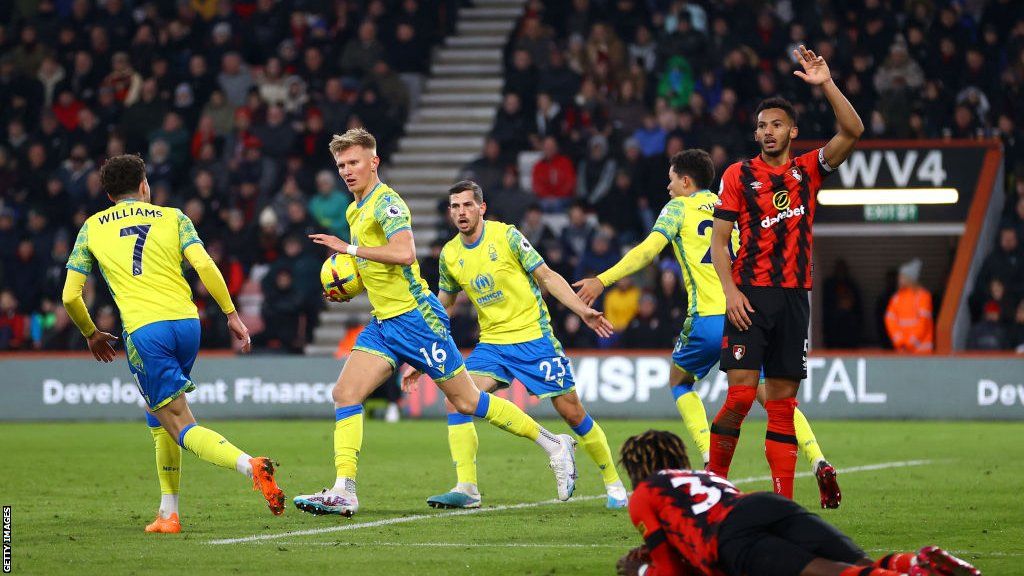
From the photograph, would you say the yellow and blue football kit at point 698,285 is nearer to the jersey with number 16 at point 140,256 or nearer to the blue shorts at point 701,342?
the blue shorts at point 701,342

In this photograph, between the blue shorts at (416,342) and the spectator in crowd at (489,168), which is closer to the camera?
the blue shorts at (416,342)

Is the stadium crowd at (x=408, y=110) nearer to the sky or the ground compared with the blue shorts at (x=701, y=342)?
nearer to the sky

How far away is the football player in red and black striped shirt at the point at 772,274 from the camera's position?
8859 millimetres

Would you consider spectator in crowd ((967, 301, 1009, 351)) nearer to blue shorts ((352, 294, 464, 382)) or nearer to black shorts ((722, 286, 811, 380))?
blue shorts ((352, 294, 464, 382))

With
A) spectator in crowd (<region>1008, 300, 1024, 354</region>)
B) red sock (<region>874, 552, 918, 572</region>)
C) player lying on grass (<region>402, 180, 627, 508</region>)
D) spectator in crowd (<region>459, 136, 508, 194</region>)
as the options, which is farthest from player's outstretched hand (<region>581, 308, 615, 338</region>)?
spectator in crowd (<region>459, 136, 508, 194</region>)

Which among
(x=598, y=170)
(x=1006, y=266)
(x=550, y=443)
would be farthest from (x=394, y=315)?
(x=598, y=170)

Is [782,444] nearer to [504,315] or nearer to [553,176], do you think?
[504,315]

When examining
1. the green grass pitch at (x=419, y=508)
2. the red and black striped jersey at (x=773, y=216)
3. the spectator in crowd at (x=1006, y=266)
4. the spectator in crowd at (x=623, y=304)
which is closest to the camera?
the green grass pitch at (x=419, y=508)

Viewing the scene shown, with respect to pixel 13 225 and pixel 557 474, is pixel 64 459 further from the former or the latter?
pixel 13 225

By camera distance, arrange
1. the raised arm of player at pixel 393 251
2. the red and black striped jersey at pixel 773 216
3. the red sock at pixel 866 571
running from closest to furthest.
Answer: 1. the red sock at pixel 866 571
2. the red and black striped jersey at pixel 773 216
3. the raised arm of player at pixel 393 251

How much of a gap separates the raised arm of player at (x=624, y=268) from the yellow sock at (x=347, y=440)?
5.30ft

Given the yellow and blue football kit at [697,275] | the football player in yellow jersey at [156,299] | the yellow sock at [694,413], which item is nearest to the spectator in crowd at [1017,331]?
the yellow sock at [694,413]

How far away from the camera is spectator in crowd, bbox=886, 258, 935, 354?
20641mm

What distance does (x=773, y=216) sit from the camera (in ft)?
29.4
